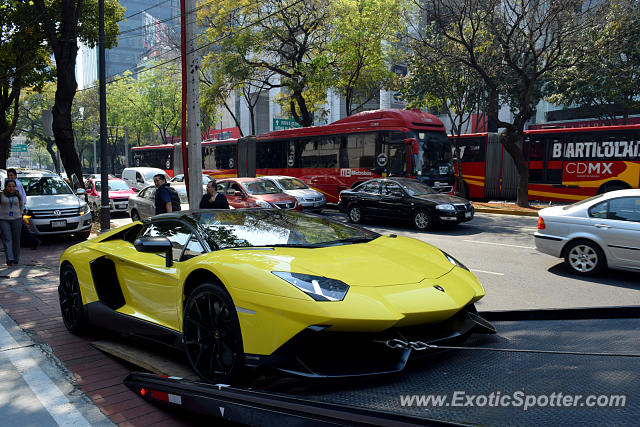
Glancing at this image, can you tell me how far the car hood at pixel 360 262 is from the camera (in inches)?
132

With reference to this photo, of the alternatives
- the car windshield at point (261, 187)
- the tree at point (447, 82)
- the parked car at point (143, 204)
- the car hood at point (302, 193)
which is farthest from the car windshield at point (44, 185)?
the tree at point (447, 82)

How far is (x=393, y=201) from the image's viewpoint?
14.7m

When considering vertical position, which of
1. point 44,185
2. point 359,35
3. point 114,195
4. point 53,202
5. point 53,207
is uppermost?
point 359,35

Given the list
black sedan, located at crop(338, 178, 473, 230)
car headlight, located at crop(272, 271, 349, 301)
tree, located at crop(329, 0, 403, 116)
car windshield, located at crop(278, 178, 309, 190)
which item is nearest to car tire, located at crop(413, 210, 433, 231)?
black sedan, located at crop(338, 178, 473, 230)

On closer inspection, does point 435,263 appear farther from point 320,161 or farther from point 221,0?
point 221,0

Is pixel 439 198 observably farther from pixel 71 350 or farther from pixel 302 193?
pixel 71 350

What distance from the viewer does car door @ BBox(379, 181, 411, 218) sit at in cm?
1445

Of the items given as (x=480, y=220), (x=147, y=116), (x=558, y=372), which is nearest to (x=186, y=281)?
(x=558, y=372)

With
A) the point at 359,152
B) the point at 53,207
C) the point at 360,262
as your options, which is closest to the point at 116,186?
the point at 53,207

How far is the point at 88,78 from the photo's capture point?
11375 cm

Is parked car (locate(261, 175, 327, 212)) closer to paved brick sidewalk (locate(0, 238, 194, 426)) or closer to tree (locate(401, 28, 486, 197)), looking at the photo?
tree (locate(401, 28, 486, 197))

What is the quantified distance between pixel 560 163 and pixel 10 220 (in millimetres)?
18187

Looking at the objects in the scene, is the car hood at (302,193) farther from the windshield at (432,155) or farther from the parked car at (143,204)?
the parked car at (143,204)

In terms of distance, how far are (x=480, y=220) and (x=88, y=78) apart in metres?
116
